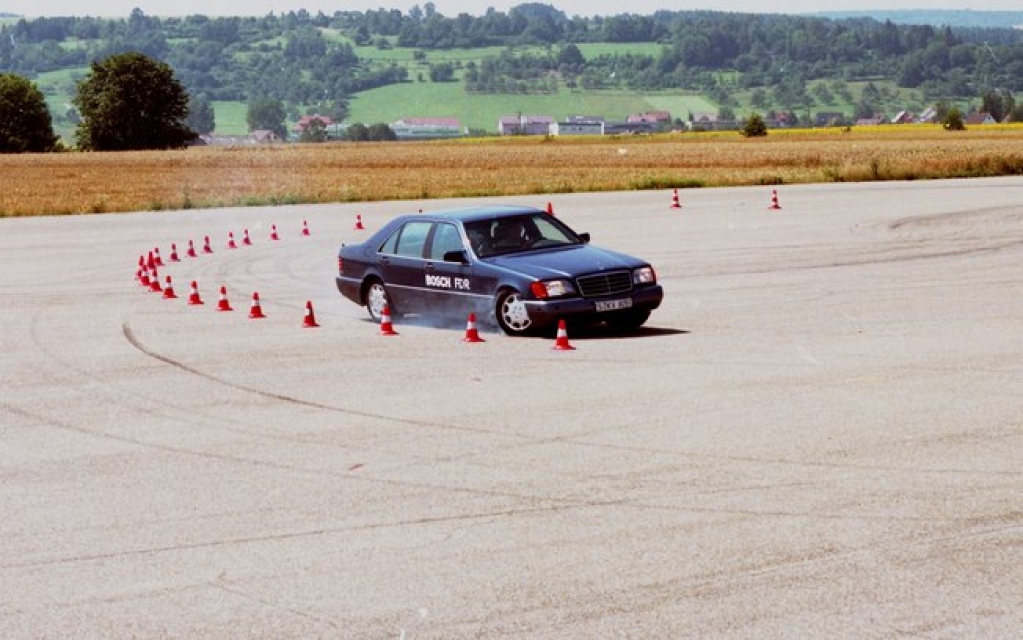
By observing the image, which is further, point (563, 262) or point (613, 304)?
point (563, 262)

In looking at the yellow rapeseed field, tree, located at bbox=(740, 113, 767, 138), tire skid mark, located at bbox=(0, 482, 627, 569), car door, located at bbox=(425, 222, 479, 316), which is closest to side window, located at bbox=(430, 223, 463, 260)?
car door, located at bbox=(425, 222, 479, 316)

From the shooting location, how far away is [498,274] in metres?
16.8

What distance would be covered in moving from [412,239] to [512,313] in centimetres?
224

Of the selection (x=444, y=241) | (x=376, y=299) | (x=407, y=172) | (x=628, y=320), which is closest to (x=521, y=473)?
(x=628, y=320)

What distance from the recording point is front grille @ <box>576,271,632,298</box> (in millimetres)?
16422

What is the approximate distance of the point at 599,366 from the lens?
1451 centimetres

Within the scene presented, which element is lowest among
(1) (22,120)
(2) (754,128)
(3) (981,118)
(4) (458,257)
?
(3) (981,118)

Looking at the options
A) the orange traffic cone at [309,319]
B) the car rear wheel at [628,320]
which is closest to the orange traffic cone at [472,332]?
the car rear wheel at [628,320]

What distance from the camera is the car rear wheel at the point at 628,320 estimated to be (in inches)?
658

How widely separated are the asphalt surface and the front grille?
632 millimetres

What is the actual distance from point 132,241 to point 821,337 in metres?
21.9

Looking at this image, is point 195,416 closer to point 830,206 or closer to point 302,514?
point 302,514

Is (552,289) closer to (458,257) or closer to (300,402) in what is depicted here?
(458,257)

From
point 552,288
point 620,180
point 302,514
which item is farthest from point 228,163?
point 302,514
